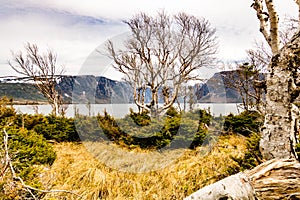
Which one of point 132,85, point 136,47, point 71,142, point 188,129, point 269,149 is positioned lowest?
point 71,142

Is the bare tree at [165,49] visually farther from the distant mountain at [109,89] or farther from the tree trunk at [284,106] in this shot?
the tree trunk at [284,106]

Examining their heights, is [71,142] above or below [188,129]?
below

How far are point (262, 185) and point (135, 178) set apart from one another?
110 inches

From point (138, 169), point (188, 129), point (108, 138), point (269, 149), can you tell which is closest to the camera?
point (269, 149)

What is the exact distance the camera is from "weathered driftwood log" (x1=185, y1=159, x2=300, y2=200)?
1.22 m

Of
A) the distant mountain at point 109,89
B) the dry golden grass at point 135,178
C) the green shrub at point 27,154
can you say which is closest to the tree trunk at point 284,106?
the dry golden grass at point 135,178

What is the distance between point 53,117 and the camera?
7.73 metres

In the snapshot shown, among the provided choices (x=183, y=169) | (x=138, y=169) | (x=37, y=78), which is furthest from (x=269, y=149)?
(x=37, y=78)

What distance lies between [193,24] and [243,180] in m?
9.86

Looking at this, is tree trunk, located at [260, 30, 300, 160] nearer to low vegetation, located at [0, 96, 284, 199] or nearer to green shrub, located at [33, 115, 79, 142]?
low vegetation, located at [0, 96, 284, 199]

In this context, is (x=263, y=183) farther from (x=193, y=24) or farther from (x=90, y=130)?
(x=193, y=24)

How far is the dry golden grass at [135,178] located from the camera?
10.6 feet

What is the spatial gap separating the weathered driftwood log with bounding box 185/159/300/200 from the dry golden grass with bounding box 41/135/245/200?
154cm

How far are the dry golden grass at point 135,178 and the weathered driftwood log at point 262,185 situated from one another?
1.54m
